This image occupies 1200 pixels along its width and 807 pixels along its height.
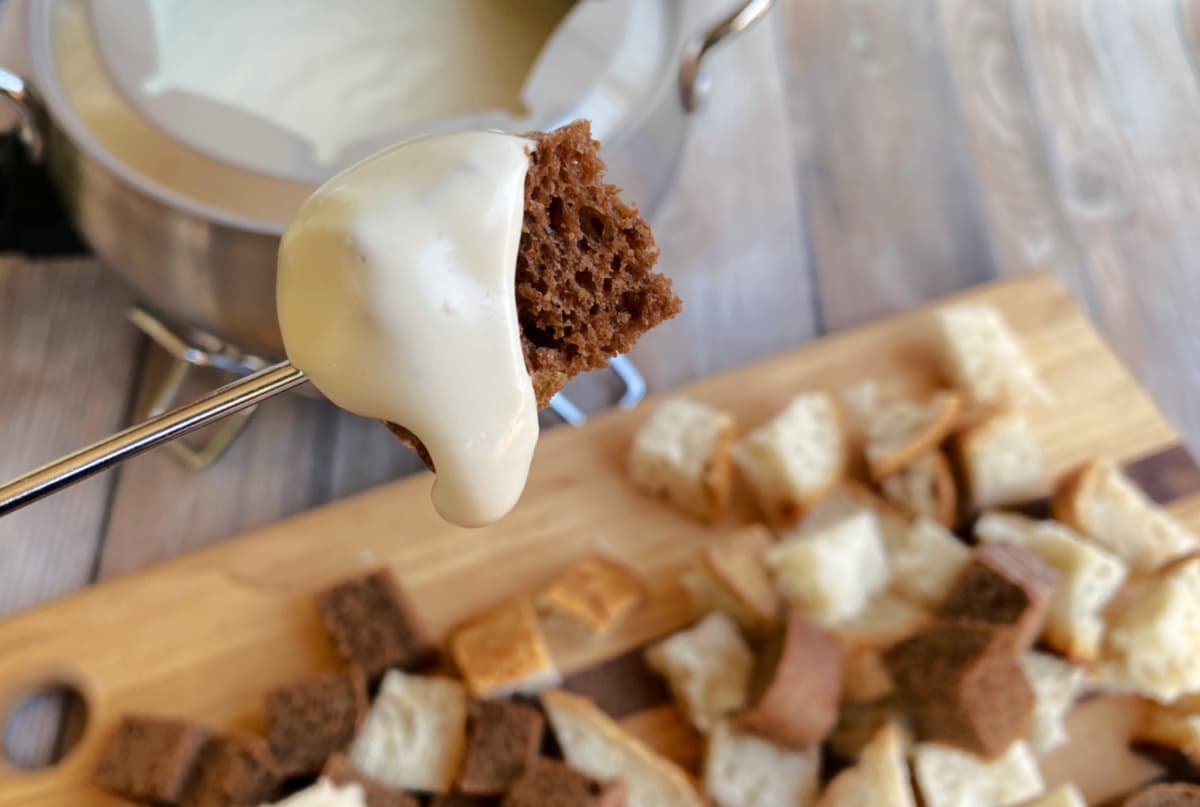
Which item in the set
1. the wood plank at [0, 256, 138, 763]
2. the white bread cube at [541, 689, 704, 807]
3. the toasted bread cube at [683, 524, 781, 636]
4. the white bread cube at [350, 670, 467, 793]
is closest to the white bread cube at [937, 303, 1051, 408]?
the toasted bread cube at [683, 524, 781, 636]

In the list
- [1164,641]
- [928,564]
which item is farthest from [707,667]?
[1164,641]

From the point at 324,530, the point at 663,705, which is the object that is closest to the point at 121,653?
the point at 324,530

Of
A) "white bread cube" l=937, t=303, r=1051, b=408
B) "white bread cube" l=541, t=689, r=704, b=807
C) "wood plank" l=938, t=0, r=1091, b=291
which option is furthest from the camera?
"wood plank" l=938, t=0, r=1091, b=291

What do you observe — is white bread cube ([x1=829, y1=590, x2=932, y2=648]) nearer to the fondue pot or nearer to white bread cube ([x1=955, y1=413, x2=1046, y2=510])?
white bread cube ([x1=955, y1=413, x2=1046, y2=510])

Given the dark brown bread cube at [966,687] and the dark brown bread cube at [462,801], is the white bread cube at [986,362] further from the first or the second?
the dark brown bread cube at [462,801]

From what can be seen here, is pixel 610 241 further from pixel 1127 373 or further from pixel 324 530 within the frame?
pixel 1127 373

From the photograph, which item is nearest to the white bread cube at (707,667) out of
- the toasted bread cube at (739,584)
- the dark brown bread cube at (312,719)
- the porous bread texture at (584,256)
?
the toasted bread cube at (739,584)
